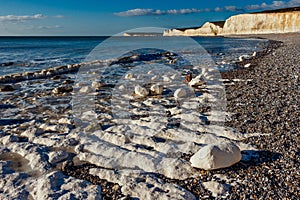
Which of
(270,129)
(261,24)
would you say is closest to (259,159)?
(270,129)

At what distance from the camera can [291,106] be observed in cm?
521

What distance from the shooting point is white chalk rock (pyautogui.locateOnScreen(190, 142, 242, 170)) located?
10.7 feet

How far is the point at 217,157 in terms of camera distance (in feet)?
10.7

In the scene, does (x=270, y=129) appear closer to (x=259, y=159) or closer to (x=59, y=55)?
(x=259, y=159)

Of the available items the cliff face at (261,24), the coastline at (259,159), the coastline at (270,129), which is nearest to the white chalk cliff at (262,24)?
the cliff face at (261,24)

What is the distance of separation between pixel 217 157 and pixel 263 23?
2592 inches

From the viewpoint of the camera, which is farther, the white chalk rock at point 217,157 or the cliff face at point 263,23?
the cliff face at point 263,23

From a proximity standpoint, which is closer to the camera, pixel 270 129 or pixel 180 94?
pixel 270 129

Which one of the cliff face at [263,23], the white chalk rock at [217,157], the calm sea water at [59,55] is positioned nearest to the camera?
the white chalk rock at [217,157]

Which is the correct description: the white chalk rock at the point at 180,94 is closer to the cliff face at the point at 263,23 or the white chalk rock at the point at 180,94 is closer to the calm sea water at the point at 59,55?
the calm sea water at the point at 59,55

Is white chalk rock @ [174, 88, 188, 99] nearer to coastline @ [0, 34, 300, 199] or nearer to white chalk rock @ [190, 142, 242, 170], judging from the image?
coastline @ [0, 34, 300, 199]

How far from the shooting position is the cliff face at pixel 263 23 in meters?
52.3

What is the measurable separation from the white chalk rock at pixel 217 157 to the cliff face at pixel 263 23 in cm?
5594

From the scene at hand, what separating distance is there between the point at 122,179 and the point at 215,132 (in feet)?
6.41
